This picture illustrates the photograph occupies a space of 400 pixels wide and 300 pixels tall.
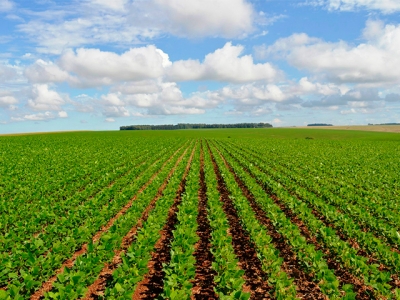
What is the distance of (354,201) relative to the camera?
1474 cm

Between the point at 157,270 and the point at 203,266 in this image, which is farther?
the point at 203,266

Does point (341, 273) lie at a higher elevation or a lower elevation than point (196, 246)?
lower

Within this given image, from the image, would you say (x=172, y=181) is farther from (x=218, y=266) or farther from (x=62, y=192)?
(x=218, y=266)

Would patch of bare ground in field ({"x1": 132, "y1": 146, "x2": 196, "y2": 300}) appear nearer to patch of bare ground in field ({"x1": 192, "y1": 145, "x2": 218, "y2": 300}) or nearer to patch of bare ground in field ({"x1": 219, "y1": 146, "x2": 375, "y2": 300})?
patch of bare ground in field ({"x1": 192, "y1": 145, "x2": 218, "y2": 300})

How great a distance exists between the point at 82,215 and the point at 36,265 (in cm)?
416

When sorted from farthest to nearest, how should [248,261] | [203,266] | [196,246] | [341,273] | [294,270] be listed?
[196,246]
[248,261]
[203,266]
[294,270]
[341,273]

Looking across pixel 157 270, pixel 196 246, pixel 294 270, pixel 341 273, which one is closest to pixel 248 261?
pixel 294 270

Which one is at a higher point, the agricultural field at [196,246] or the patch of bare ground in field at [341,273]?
the agricultural field at [196,246]

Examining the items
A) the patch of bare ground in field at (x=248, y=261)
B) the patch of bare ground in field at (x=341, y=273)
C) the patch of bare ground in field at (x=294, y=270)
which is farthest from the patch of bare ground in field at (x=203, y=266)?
the patch of bare ground in field at (x=341, y=273)

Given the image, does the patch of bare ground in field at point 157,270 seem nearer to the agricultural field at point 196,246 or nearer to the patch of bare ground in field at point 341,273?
the agricultural field at point 196,246

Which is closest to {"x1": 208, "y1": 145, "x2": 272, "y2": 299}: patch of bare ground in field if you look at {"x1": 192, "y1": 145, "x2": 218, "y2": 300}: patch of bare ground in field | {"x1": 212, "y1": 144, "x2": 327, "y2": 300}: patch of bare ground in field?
{"x1": 212, "y1": 144, "x2": 327, "y2": 300}: patch of bare ground in field

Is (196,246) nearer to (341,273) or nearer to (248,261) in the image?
(248,261)

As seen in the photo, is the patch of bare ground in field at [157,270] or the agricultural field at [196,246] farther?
the patch of bare ground in field at [157,270]

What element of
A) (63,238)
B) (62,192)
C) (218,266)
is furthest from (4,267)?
(62,192)
